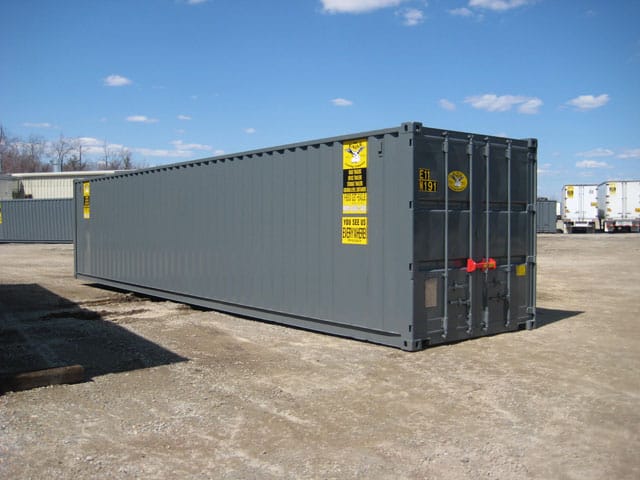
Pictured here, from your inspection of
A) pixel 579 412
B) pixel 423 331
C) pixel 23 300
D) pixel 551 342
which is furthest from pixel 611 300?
pixel 23 300

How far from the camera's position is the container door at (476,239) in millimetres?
8148

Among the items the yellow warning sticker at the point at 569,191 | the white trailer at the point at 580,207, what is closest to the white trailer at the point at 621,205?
the white trailer at the point at 580,207

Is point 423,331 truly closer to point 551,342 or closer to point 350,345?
point 350,345

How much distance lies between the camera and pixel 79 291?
48.4ft

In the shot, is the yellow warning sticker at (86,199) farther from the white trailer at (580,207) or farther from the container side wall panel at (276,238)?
the white trailer at (580,207)

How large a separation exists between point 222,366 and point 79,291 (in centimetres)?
888

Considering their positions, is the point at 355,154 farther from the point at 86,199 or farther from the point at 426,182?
the point at 86,199

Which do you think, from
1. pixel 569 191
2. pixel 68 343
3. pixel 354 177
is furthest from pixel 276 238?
pixel 569 191

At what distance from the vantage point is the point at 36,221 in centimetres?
3694

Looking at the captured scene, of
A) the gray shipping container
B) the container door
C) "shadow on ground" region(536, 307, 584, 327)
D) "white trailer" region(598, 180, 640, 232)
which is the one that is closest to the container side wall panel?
the gray shipping container

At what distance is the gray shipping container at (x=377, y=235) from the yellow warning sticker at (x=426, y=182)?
17mm

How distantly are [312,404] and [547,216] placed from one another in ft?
147

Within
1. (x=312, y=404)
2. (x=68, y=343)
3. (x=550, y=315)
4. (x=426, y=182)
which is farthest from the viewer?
(x=550, y=315)

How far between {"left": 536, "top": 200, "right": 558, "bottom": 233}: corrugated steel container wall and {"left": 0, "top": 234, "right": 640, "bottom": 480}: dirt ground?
125ft
